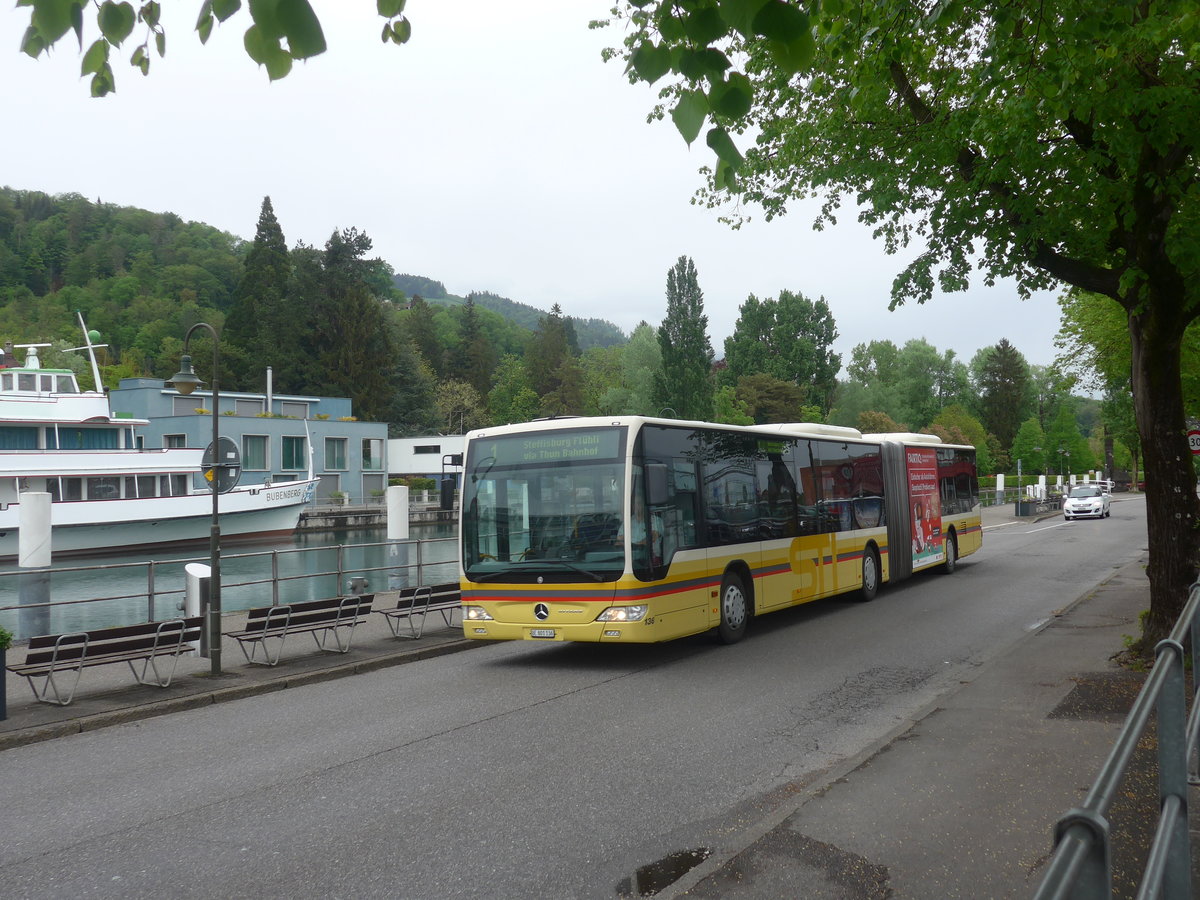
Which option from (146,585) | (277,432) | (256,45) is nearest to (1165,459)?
(256,45)

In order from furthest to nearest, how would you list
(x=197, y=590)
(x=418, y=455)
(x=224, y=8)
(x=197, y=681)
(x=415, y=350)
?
1. (x=415, y=350)
2. (x=418, y=455)
3. (x=197, y=590)
4. (x=197, y=681)
5. (x=224, y=8)

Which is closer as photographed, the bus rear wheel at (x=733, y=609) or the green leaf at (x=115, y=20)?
the green leaf at (x=115, y=20)

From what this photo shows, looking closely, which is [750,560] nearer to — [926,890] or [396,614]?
[396,614]

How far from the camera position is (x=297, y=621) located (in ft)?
40.9

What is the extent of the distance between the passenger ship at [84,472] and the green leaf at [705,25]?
45001 millimetres

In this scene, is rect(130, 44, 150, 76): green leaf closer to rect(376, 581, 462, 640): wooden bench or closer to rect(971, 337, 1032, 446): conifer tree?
rect(376, 581, 462, 640): wooden bench

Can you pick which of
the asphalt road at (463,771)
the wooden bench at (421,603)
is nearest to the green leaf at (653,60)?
the asphalt road at (463,771)

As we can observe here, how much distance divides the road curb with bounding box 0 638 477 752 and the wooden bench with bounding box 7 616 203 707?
585 millimetres

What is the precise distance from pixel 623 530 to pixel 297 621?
446 cm

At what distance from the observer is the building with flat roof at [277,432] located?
61.0m

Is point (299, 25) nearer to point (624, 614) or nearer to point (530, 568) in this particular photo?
point (624, 614)

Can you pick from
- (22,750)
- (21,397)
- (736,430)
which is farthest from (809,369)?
(22,750)

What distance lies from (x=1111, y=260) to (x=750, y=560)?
229 inches

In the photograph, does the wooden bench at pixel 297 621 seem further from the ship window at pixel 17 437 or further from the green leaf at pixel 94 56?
the ship window at pixel 17 437
